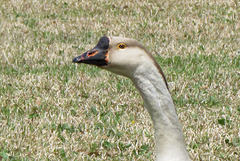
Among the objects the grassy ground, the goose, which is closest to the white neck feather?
the goose

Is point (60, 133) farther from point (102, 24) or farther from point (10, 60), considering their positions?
point (102, 24)

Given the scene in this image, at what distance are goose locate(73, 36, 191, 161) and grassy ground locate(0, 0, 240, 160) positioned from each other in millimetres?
1304

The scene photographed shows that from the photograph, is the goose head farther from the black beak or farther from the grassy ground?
the grassy ground

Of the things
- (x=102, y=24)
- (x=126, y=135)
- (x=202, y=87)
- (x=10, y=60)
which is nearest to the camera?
(x=126, y=135)

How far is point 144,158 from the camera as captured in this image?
428 cm

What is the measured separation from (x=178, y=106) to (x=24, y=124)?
6.14ft

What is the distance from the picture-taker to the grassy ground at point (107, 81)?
450 centimetres

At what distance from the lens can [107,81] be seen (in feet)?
20.2

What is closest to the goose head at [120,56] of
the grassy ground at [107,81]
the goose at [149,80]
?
the goose at [149,80]

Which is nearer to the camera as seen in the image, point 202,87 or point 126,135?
point 126,135

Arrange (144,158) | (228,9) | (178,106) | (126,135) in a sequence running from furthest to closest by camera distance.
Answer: (228,9)
(178,106)
(126,135)
(144,158)

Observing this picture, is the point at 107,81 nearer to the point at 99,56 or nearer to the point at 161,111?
the point at 99,56

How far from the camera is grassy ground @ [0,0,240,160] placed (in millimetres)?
4496

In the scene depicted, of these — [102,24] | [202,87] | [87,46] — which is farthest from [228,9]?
[202,87]
